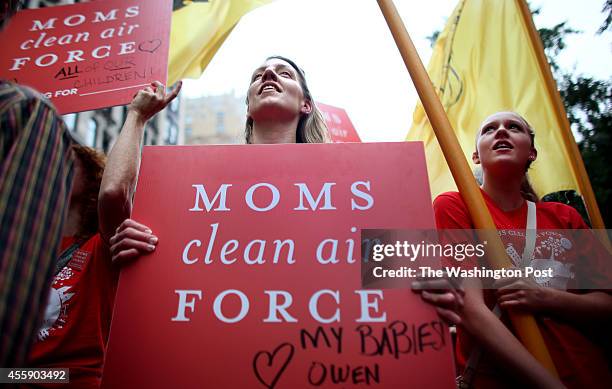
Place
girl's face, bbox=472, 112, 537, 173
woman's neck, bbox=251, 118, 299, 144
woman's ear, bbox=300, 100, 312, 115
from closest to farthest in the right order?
girl's face, bbox=472, 112, 537, 173, woman's neck, bbox=251, 118, 299, 144, woman's ear, bbox=300, 100, 312, 115

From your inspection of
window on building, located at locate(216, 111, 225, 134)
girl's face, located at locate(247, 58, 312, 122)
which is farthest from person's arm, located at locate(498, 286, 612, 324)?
window on building, located at locate(216, 111, 225, 134)

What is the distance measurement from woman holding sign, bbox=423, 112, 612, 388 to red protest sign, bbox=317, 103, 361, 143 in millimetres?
3228

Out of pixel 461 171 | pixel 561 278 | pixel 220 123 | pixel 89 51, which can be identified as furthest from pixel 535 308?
pixel 220 123

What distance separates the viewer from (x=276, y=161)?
174 centimetres

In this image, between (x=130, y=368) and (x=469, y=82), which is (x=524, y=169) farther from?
(x=130, y=368)

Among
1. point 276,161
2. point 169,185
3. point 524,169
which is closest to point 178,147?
point 169,185

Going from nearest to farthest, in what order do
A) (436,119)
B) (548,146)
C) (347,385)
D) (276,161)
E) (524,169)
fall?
1. (347,385)
2. (276,161)
3. (436,119)
4. (524,169)
5. (548,146)

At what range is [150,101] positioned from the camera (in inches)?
86.6

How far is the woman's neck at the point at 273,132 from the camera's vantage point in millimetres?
2459

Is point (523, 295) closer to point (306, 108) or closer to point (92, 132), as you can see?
point (306, 108)

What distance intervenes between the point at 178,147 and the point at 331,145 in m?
0.59

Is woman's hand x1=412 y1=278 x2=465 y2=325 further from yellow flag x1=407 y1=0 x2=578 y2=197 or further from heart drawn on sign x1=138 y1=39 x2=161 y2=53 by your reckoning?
heart drawn on sign x1=138 y1=39 x2=161 y2=53

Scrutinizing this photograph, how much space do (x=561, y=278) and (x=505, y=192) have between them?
1.75 ft

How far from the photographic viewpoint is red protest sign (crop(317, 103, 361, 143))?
5293 mm
